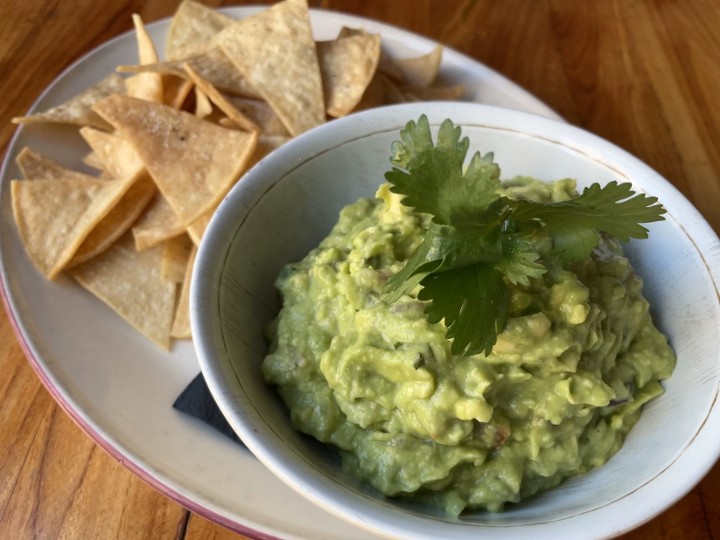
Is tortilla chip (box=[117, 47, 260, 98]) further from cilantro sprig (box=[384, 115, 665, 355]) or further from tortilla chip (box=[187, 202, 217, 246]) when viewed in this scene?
cilantro sprig (box=[384, 115, 665, 355])

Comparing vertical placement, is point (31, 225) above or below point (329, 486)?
below

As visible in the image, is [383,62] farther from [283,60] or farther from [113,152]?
[113,152]

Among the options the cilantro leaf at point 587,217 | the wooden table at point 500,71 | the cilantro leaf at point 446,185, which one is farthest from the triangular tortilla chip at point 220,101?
the cilantro leaf at point 587,217

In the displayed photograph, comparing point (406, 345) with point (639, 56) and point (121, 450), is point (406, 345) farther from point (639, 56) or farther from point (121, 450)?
point (639, 56)

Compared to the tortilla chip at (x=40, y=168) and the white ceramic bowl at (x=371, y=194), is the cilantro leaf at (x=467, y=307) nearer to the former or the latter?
the white ceramic bowl at (x=371, y=194)

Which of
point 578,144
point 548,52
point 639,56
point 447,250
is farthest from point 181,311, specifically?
point 639,56

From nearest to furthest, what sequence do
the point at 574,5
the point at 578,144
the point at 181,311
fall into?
the point at 578,144 < the point at 181,311 < the point at 574,5

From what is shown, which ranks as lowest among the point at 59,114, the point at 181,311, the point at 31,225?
the point at 181,311
